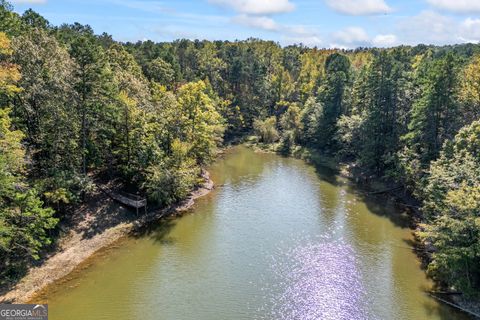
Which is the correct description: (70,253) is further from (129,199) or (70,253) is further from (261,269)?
(261,269)

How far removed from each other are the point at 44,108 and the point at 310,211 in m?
31.0

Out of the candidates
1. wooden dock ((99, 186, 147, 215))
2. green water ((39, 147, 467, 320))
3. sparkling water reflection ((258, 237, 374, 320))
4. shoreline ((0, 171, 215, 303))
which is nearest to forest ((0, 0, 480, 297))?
shoreline ((0, 171, 215, 303))

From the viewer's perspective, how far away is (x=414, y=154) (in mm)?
44594

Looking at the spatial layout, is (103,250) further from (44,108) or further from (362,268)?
(362,268)

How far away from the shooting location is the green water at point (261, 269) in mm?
26266

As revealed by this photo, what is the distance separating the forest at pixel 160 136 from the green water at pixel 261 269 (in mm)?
3474

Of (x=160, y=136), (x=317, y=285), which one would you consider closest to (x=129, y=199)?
(x=160, y=136)

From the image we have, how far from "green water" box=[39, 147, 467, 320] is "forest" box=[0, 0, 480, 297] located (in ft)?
11.4

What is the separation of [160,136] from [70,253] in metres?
17.8

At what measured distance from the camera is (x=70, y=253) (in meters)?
31.6

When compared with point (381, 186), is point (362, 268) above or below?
below

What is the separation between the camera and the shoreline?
87.0 feet

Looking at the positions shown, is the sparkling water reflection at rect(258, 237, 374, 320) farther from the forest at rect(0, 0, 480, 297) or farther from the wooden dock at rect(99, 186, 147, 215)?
the wooden dock at rect(99, 186, 147, 215)

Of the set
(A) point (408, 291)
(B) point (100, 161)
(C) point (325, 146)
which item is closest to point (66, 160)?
(B) point (100, 161)
